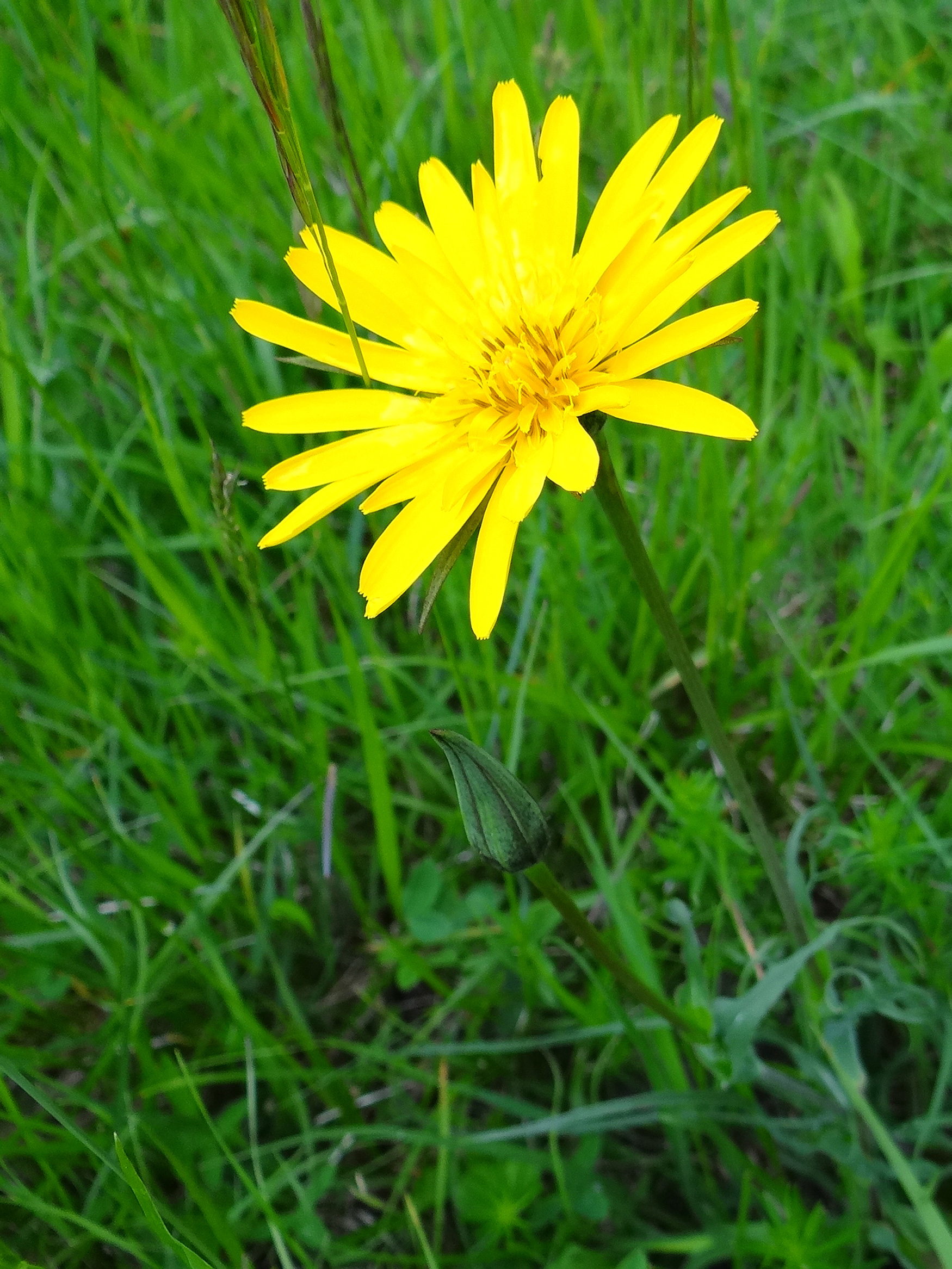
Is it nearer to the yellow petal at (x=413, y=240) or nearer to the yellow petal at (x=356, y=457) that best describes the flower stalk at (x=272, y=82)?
the yellow petal at (x=356, y=457)

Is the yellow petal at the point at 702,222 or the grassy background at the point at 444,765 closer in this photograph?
the yellow petal at the point at 702,222

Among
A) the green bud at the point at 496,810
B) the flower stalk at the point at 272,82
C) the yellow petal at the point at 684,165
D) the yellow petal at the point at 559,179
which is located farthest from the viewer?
the yellow petal at the point at 559,179

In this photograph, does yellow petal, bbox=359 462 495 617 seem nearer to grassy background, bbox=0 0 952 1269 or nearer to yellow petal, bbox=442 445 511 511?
yellow petal, bbox=442 445 511 511

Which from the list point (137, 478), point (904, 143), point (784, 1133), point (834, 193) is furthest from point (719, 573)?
point (904, 143)

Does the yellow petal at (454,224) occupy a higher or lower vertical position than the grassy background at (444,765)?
higher

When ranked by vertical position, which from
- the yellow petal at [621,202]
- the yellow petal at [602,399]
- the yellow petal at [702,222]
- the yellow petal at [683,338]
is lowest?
the yellow petal at [602,399]

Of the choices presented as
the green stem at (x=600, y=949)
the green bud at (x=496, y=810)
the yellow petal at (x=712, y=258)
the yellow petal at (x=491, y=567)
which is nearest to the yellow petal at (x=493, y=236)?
the yellow petal at (x=712, y=258)
